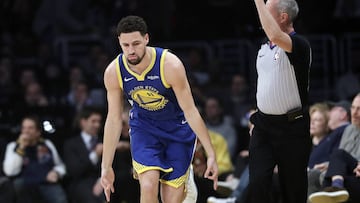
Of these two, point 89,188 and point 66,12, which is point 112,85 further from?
point 66,12

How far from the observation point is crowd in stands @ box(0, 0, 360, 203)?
9.79m

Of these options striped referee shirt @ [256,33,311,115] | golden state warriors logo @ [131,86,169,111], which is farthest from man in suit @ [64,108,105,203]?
striped referee shirt @ [256,33,311,115]

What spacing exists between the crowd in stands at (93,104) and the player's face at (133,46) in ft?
8.41

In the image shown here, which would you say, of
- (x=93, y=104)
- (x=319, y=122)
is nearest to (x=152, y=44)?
(x=93, y=104)

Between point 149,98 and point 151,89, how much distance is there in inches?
3.2

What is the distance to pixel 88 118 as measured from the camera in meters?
10.4

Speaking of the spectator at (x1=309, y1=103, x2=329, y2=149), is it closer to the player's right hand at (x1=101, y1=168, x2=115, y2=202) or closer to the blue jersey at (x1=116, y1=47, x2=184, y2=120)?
the blue jersey at (x1=116, y1=47, x2=184, y2=120)

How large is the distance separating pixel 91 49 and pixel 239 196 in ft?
12.7

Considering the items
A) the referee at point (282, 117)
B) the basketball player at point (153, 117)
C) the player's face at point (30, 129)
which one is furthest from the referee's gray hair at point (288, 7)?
the player's face at point (30, 129)

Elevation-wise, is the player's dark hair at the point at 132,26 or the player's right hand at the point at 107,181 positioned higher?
the player's dark hair at the point at 132,26

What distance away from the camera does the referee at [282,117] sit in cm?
694

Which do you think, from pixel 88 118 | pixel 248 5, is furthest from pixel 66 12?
pixel 88 118

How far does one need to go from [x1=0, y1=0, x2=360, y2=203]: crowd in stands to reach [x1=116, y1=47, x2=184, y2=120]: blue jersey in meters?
2.16

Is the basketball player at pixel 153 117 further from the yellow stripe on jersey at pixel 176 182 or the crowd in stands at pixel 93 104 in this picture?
the crowd in stands at pixel 93 104
